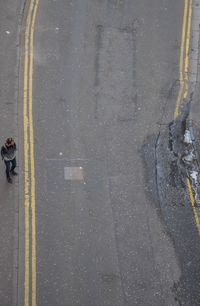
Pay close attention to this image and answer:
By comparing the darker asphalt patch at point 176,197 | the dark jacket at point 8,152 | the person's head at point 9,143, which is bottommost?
the darker asphalt patch at point 176,197

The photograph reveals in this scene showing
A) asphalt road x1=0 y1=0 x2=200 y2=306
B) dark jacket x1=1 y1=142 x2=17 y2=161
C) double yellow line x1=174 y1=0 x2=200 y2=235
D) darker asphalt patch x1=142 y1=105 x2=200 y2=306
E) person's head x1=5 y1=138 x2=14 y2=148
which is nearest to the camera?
asphalt road x1=0 y1=0 x2=200 y2=306

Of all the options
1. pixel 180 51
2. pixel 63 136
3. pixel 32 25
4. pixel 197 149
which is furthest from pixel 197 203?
pixel 32 25

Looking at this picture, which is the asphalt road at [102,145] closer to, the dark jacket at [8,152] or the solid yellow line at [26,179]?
the solid yellow line at [26,179]

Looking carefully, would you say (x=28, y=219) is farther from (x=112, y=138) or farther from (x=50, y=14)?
(x=50, y=14)

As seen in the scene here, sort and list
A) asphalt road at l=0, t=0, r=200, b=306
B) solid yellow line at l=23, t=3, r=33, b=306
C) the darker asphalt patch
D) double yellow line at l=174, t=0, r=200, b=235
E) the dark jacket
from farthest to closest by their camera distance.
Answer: double yellow line at l=174, t=0, r=200, b=235
the dark jacket
the darker asphalt patch
asphalt road at l=0, t=0, r=200, b=306
solid yellow line at l=23, t=3, r=33, b=306

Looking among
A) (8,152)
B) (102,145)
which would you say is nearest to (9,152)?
(8,152)

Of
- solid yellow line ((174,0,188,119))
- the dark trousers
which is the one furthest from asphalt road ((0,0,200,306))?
the dark trousers

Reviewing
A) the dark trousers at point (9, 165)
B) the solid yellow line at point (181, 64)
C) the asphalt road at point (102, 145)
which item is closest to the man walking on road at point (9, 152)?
the dark trousers at point (9, 165)

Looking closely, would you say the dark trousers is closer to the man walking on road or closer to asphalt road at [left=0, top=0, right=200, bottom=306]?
the man walking on road
